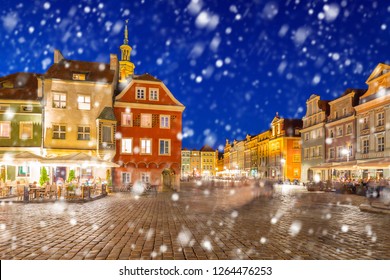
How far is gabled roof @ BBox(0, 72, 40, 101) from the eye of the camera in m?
34.7

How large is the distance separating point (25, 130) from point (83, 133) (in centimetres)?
504

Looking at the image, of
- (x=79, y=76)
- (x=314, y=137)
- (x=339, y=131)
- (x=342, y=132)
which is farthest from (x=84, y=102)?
(x=314, y=137)

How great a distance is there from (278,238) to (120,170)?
1104 inches

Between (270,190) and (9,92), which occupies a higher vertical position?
(9,92)

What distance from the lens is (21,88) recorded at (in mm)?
36219

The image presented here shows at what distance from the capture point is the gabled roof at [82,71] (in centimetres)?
3579

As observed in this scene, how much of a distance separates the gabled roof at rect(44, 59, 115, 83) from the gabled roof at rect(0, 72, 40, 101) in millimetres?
2323

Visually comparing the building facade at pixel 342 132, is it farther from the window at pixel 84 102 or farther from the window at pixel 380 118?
the window at pixel 84 102

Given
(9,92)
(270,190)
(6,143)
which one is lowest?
(270,190)

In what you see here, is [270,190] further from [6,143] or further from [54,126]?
[6,143]
